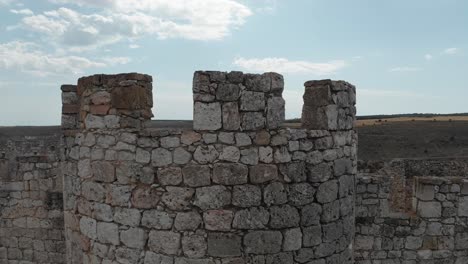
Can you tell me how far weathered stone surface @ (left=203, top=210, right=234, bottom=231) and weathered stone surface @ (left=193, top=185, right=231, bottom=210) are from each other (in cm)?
7

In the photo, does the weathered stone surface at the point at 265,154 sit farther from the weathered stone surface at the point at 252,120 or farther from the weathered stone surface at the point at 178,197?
the weathered stone surface at the point at 178,197

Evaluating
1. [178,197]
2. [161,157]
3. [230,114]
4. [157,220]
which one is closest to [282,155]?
[230,114]

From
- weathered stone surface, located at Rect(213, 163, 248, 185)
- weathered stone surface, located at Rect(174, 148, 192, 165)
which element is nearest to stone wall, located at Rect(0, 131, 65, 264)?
weathered stone surface, located at Rect(174, 148, 192, 165)

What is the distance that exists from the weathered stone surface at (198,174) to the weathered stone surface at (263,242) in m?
0.75

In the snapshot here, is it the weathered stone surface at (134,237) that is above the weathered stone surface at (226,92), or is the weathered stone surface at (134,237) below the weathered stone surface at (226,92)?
below

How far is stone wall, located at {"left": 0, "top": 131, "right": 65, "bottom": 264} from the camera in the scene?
28.8 feet

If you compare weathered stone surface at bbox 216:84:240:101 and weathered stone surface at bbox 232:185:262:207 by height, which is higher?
weathered stone surface at bbox 216:84:240:101

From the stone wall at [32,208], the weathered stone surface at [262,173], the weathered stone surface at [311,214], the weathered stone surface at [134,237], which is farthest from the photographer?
the stone wall at [32,208]

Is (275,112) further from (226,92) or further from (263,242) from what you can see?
(263,242)

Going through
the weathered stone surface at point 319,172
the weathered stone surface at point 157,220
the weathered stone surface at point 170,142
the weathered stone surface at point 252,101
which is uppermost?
the weathered stone surface at point 252,101

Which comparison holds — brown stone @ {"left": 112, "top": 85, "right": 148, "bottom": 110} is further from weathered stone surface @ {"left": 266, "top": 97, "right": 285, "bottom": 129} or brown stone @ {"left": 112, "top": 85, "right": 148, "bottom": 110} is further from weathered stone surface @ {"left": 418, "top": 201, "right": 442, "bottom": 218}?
weathered stone surface @ {"left": 418, "top": 201, "right": 442, "bottom": 218}

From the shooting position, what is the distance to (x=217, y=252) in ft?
14.0

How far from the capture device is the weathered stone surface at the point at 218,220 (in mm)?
4250

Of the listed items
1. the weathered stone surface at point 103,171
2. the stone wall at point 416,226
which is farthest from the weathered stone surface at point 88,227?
the stone wall at point 416,226
